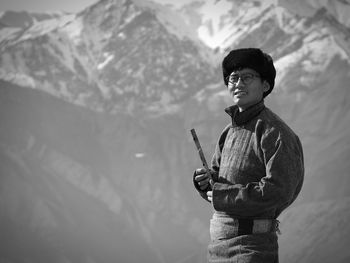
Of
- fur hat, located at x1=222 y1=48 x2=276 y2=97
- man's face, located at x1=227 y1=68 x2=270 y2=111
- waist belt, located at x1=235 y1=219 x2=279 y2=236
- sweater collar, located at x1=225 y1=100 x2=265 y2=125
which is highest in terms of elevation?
fur hat, located at x1=222 y1=48 x2=276 y2=97

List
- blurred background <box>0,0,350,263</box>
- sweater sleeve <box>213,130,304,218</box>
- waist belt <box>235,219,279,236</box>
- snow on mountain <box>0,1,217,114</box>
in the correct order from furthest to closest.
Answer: snow on mountain <box>0,1,217,114</box> < blurred background <box>0,0,350,263</box> < waist belt <box>235,219,279,236</box> < sweater sleeve <box>213,130,304,218</box>

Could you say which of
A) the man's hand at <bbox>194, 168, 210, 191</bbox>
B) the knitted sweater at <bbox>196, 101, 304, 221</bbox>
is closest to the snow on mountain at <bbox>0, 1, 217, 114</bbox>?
the man's hand at <bbox>194, 168, 210, 191</bbox>

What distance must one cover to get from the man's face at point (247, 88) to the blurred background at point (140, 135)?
56529 mm

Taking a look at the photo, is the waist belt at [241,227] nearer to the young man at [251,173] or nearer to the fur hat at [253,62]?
the young man at [251,173]

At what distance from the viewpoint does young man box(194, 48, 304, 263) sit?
241 cm

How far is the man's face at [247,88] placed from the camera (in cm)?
273

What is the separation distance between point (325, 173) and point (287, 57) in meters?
20.1

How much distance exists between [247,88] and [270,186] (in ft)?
2.17

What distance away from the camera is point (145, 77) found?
76125 millimetres

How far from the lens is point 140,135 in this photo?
70.9 meters

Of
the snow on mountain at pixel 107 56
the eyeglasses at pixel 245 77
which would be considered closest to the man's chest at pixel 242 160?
the eyeglasses at pixel 245 77

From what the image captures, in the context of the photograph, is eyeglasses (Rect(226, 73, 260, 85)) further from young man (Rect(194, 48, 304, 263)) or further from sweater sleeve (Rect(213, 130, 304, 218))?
sweater sleeve (Rect(213, 130, 304, 218))

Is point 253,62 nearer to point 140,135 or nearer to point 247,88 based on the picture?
point 247,88

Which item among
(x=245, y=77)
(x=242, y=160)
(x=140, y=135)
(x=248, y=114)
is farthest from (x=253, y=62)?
(x=140, y=135)
